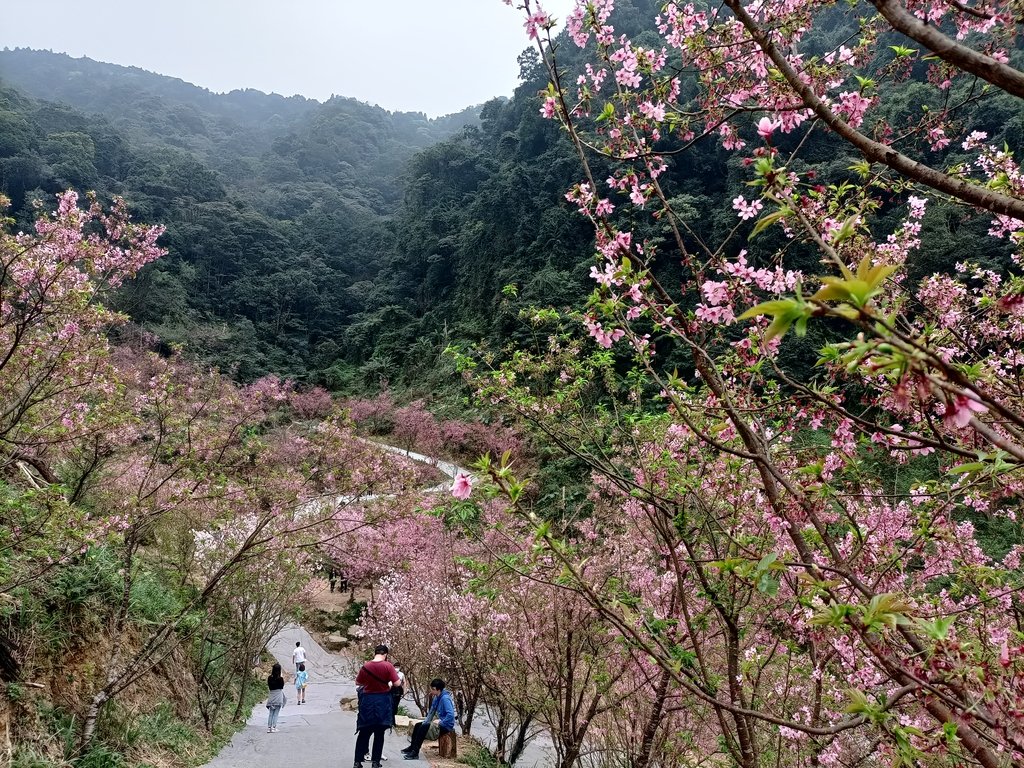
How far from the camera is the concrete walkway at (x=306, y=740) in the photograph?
6.84 m

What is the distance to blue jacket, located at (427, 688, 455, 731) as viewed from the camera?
25.3 ft

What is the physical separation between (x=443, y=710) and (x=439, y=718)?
175 mm

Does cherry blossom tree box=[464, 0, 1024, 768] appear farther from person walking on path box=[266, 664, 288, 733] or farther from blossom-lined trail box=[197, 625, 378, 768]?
person walking on path box=[266, 664, 288, 733]

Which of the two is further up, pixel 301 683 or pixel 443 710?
pixel 443 710

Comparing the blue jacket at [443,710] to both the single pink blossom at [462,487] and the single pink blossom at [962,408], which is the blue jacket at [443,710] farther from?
the single pink blossom at [962,408]

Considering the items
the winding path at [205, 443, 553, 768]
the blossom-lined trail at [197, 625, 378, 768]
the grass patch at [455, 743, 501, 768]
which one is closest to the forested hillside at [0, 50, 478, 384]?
the winding path at [205, 443, 553, 768]

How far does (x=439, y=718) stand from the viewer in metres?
7.86

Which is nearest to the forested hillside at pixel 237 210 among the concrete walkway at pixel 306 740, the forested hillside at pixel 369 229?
the forested hillside at pixel 369 229

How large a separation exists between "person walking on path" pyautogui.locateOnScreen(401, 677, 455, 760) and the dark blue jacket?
156 centimetres

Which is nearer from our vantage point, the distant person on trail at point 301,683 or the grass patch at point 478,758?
the grass patch at point 478,758

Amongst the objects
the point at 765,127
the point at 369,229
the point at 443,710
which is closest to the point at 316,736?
the point at 443,710

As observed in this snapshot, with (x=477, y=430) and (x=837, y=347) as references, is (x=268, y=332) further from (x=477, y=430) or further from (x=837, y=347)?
(x=837, y=347)

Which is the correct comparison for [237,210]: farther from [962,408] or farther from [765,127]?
[962,408]

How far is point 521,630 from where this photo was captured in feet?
25.8
